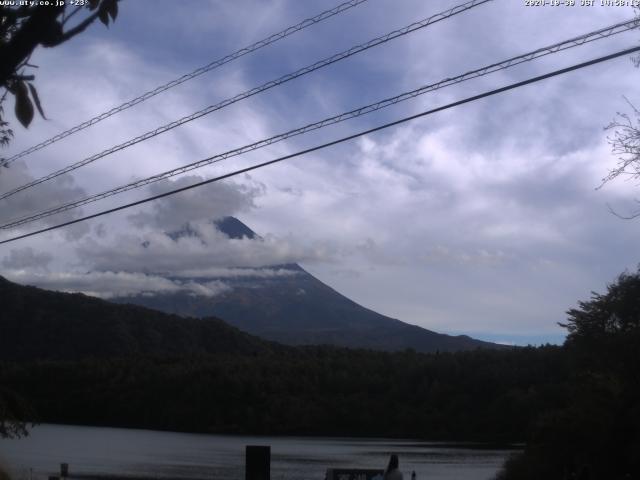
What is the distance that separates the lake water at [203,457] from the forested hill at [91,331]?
3161 cm

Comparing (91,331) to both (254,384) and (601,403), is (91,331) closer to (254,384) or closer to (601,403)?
(254,384)

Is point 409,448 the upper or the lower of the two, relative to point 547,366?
lower

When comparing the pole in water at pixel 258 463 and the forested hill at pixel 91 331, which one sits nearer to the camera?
the pole in water at pixel 258 463

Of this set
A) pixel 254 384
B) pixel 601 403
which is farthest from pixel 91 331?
pixel 601 403

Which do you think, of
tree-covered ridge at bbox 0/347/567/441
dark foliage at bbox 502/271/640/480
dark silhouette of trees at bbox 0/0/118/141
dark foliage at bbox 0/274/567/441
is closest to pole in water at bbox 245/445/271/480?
dark silhouette of trees at bbox 0/0/118/141

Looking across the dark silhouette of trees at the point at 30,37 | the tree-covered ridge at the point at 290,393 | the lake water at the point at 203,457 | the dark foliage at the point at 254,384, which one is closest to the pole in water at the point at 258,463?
the dark silhouette of trees at the point at 30,37

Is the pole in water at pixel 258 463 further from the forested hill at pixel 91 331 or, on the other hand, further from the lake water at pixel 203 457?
the forested hill at pixel 91 331

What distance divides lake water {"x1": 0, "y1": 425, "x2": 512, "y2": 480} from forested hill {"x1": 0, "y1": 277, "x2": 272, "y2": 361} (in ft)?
104

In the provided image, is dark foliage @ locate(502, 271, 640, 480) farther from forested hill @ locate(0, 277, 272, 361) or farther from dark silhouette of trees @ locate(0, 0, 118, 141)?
forested hill @ locate(0, 277, 272, 361)

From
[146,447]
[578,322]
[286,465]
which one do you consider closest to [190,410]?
[146,447]

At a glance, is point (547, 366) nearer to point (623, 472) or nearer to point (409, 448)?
point (409, 448)

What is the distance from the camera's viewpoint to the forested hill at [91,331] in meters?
124

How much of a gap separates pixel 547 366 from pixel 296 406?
3546 cm

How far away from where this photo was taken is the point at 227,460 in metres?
63.2
